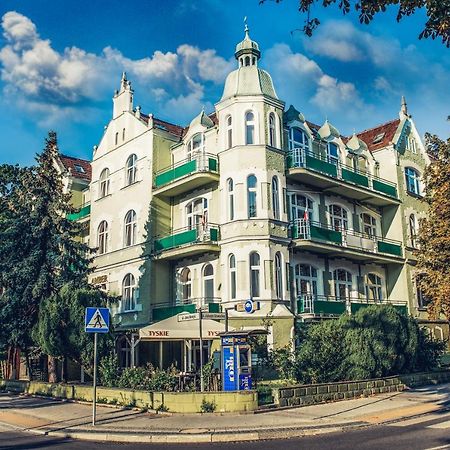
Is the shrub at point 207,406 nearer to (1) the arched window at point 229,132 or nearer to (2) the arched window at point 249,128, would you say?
(2) the arched window at point 249,128

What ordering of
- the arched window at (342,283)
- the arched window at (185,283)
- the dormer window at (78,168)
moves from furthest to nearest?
the dormer window at (78,168), the arched window at (342,283), the arched window at (185,283)

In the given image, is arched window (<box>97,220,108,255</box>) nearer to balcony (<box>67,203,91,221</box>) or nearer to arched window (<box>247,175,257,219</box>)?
balcony (<box>67,203,91,221</box>)

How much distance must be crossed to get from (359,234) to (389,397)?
14.9 meters

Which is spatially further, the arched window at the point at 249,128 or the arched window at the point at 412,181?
the arched window at the point at 412,181

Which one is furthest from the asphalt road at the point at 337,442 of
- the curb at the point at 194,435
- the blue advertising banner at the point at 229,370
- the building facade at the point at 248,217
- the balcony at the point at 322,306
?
the balcony at the point at 322,306

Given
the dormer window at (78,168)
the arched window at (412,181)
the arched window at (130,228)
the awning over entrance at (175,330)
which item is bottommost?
the awning over entrance at (175,330)

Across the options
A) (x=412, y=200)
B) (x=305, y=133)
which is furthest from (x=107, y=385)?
(x=412, y=200)

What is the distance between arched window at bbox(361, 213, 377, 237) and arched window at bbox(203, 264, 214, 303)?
10744 mm

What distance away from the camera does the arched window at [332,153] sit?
105ft

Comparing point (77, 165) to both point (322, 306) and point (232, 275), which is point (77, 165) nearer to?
point (232, 275)

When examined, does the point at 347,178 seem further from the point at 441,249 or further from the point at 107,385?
the point at 107,385

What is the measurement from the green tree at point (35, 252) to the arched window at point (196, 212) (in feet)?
20.7

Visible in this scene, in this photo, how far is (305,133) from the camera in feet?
99.8

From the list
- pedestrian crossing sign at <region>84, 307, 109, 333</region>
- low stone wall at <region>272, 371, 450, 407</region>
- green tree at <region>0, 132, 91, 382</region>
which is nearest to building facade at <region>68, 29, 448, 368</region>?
green tree at <region>0, 132, 91, 382</region>
